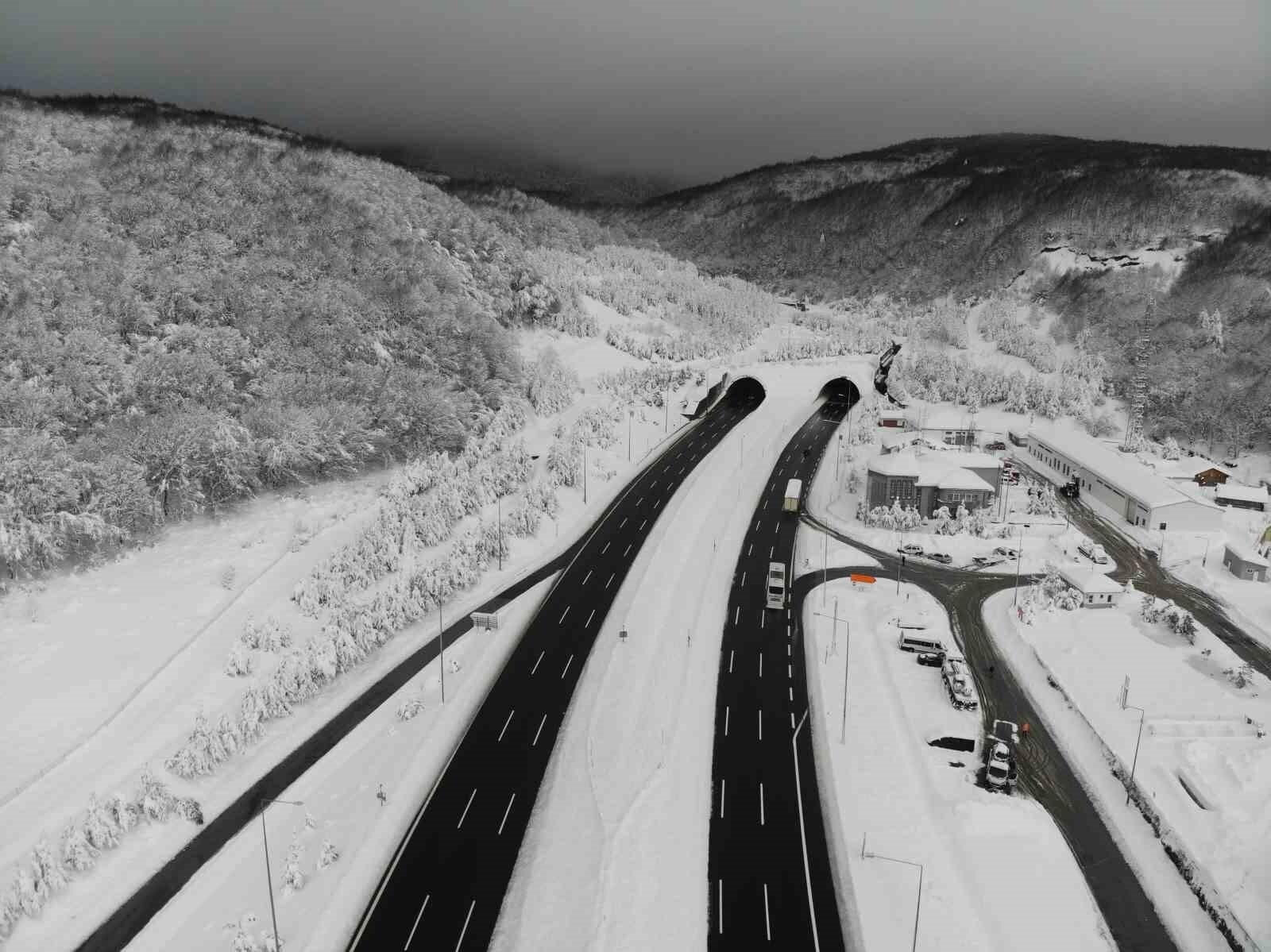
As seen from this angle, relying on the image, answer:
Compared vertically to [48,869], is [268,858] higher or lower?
higher

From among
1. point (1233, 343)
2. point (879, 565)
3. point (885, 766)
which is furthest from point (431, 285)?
point (1233, 343)

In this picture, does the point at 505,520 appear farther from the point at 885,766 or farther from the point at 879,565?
the point at 885,766

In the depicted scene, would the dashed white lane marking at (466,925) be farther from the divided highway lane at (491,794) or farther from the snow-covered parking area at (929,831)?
the snow-covered parking area at (929,831)

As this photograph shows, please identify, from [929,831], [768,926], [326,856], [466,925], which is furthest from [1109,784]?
[326,856]

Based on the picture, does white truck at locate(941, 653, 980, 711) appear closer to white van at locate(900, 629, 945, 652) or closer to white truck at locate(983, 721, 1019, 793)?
white van at locate(900, 629, 945, 652)

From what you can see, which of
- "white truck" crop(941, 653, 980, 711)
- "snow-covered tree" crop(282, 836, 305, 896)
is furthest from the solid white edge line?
"snow-covered tree" crop(282, 836, 305, 896)

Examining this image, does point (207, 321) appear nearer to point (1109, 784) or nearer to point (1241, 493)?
point (1109, 784)
